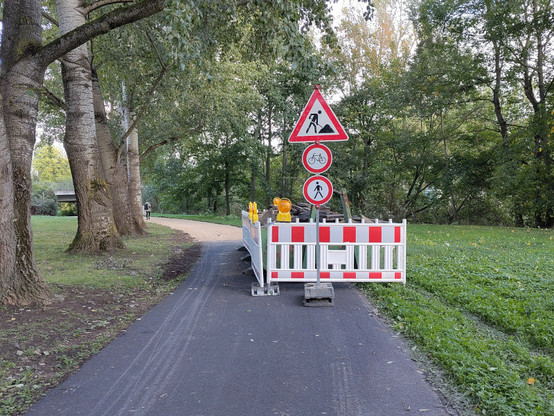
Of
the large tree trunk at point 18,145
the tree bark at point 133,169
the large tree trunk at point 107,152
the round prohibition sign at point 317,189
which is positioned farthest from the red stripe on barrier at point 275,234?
the tree bark at point 133,169

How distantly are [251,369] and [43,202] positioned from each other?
148ft

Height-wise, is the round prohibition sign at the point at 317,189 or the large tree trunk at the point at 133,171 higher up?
the large tree trunk at the point at 133,171

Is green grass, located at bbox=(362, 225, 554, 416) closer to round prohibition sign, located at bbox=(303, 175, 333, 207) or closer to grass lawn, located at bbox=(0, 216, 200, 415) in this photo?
round prohibition sign, located at bbox=(303, 175, 333, 207)

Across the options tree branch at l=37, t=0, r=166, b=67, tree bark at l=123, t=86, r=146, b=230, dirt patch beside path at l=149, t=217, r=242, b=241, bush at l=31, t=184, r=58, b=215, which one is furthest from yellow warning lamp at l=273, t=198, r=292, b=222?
bush at l=31, t=184, r=58, b=215

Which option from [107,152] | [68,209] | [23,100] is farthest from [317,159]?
[68,209]

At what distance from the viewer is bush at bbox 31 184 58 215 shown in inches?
1618

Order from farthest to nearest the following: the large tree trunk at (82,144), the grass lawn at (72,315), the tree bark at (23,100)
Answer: the large tree trunk at (82,144) → the tree bark at (23,100) → the grass lawn at (72,315)

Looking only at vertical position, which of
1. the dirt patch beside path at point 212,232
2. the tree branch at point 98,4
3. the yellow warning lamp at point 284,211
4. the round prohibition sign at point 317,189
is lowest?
the dirt patch beside path at point 212,232

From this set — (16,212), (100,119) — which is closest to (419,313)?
(16,212)

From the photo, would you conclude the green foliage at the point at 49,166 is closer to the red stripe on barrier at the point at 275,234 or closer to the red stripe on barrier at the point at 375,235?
the red stripe on barrier at the point at 275,234

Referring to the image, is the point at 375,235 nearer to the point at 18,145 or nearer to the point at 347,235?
the point at 347,235

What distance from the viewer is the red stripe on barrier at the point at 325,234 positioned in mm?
6910

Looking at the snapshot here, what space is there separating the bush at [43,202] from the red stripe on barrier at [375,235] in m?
42.8

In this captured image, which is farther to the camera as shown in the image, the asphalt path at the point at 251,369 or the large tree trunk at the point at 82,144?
the large tree trunk at the point at 82,144
